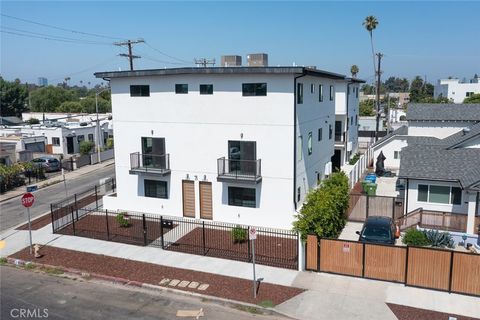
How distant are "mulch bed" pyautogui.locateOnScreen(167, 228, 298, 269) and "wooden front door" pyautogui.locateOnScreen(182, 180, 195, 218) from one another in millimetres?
2717

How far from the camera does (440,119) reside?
36719 millimetres

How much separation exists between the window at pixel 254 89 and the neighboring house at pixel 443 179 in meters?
8.94

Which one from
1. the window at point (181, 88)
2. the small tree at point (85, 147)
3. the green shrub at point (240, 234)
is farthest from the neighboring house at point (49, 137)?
the green shrub at point (240, 234)

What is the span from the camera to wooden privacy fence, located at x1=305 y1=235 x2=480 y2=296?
48.3ft

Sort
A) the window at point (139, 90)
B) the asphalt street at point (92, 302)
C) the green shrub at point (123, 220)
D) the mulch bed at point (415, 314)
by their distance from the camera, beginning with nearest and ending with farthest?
the mulch bed at point (415, 314) < the asphalt street at point (92, 302) < the green shrub at point (123, 220) < the window at point (139, 90)

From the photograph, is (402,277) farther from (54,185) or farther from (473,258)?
(54,185)

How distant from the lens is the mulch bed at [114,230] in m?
21.3

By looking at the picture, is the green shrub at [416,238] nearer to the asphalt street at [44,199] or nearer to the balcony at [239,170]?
the balcony at [239,170]

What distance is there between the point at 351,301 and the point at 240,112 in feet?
37.7

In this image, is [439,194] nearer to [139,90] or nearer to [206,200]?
[206,200]

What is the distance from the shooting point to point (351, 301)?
14609mm

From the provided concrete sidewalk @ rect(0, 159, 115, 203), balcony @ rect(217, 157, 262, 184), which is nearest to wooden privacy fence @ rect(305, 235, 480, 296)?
balcony @ rect(217, 157, 262, 184)

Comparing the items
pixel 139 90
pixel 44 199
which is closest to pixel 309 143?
pixel 139 90

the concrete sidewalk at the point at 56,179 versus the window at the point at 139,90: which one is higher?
the window at the point at 139,90
